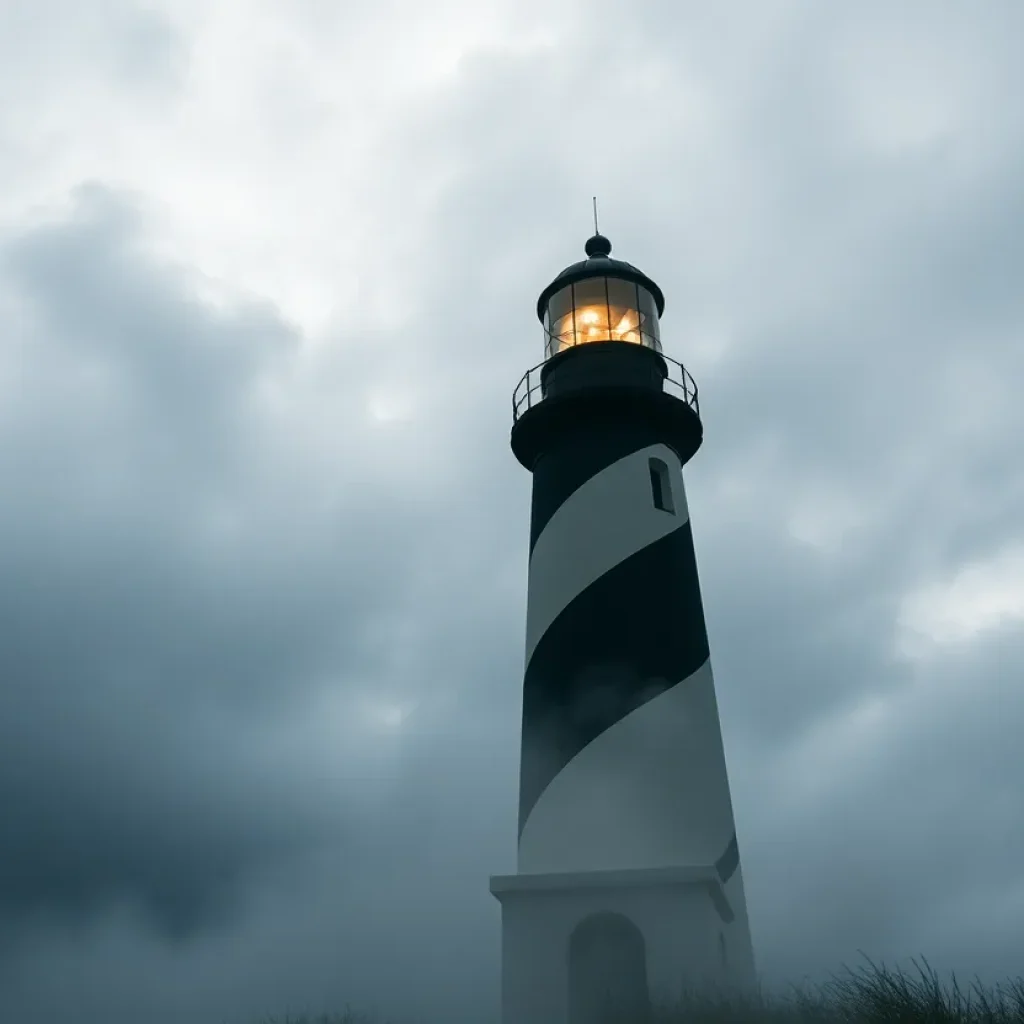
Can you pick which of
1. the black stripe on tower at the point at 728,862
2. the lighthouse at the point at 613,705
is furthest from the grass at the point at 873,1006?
the black stripe on tower at the point at 728,862

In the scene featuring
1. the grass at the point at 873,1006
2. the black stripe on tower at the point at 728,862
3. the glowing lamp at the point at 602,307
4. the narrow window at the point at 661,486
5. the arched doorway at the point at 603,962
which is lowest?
the grass at the point at 873,1006

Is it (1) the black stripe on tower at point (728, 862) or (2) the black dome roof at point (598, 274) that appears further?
(2) the black dome roof at point (598, 274)

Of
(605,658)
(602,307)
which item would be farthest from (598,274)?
(605,658)

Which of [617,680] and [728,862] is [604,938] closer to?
[728,862]

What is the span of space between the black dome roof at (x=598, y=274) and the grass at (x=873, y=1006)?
28.5 ft

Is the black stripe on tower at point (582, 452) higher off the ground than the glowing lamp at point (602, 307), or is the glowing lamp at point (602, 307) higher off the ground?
the glowing lamp at point (602, 307)

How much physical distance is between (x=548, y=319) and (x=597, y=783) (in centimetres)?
618

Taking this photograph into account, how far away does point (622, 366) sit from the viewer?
39.3 feet

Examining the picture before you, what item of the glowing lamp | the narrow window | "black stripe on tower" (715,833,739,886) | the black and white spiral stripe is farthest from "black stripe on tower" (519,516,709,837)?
the glowing lamp

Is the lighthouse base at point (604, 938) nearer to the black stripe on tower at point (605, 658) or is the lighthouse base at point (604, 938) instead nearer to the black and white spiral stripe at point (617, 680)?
the black and white spiral stripe at point (617, 680)

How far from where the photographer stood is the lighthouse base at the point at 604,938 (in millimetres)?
8727

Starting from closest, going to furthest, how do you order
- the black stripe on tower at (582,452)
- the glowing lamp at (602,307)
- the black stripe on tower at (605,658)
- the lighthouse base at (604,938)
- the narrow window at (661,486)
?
the lighthouse base at (604,938)
the black stripe on tower at (605,658)
the black stripe on tower at (582,452)
the narrow window at (661,486)
the glowing lamp at (602,307)

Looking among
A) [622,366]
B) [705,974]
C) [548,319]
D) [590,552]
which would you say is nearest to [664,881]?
[705,974]

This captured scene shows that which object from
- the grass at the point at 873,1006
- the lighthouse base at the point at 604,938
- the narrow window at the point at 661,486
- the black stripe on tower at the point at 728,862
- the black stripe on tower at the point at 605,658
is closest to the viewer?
the grass at the point at 873,1006
